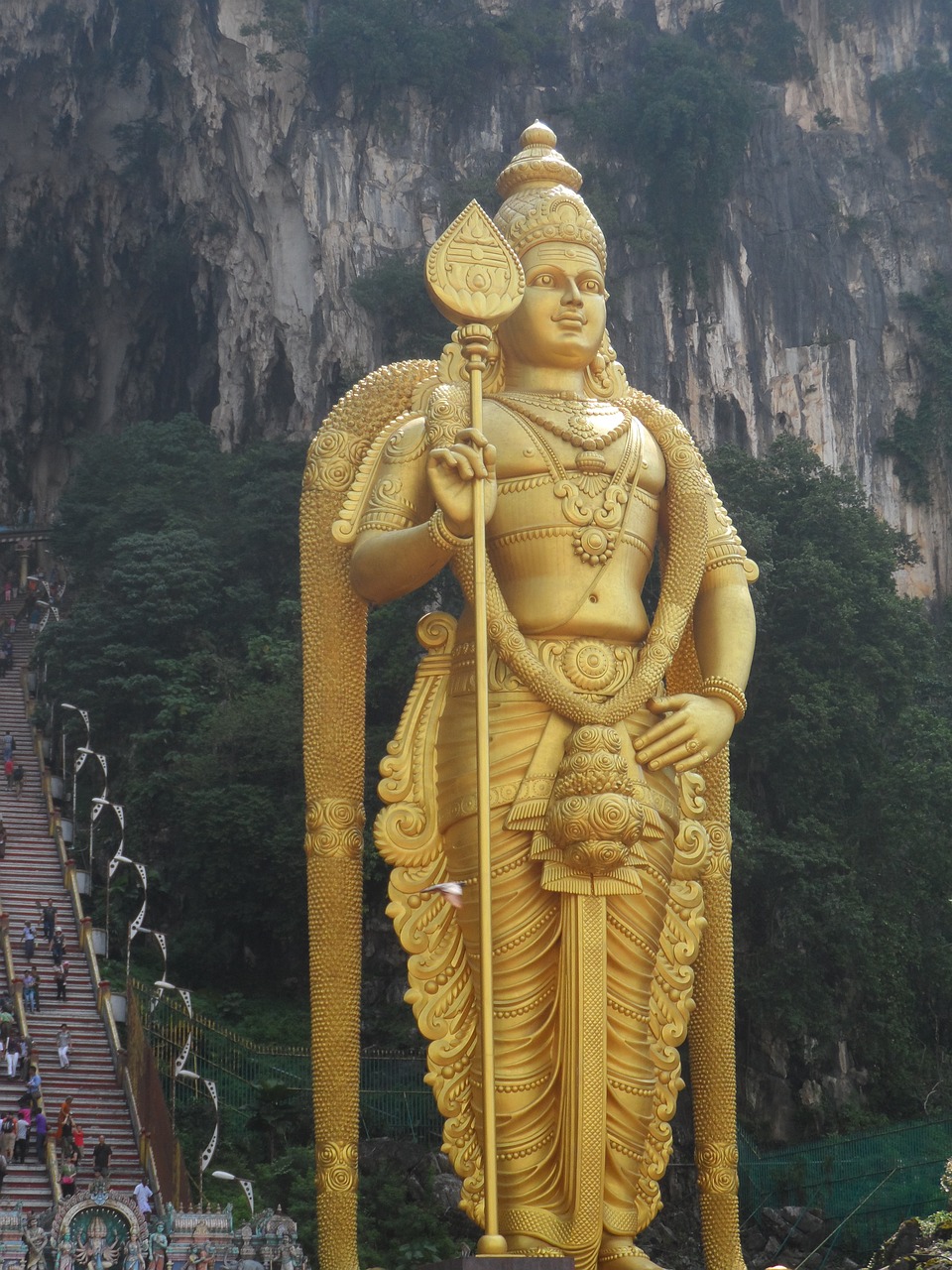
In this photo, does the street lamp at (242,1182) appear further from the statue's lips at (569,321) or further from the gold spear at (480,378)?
the statue's lips at (569,321)

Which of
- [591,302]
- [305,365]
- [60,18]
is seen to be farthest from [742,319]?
[591,302]

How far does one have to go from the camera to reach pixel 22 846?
22.2 m

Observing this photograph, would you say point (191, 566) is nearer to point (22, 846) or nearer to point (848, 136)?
point (22, 846)

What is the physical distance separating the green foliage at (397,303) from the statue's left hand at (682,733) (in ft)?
74.8

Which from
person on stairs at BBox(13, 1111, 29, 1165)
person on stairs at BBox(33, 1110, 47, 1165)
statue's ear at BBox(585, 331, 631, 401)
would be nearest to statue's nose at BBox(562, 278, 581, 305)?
statue's ear at BBox(585, 331, 631, 401)

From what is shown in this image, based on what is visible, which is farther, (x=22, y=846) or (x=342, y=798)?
(x=22, y=846)

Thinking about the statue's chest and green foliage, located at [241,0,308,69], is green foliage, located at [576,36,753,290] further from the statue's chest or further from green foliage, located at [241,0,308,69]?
the statue's chest

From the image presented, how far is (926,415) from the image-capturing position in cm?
3384

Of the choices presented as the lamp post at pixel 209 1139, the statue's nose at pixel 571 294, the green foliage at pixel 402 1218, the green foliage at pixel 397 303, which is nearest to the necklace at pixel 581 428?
the statue's nose at pixel 571 294

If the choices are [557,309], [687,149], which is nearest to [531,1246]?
[557,309]

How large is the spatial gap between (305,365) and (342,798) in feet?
80.6

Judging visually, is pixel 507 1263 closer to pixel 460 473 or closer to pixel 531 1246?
pixel 531 1246

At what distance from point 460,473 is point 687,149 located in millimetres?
26313

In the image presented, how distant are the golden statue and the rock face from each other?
22.6 metres
